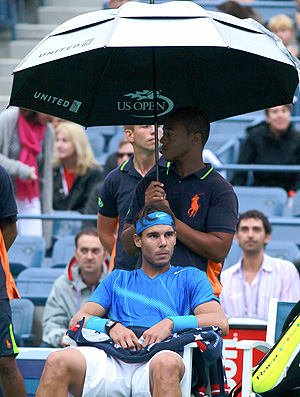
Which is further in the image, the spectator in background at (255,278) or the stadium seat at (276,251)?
the stadium seat at (276,251)

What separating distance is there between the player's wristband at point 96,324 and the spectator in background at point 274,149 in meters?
4.76

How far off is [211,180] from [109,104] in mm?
917

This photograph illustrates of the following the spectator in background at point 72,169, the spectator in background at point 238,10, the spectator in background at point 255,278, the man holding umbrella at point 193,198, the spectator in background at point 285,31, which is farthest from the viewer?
the spectator in background at point 285,31

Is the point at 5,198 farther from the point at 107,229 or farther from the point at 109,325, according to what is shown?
the point at 109,325

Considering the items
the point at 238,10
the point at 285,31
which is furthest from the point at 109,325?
the point at 285,31

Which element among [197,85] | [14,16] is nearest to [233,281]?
[197,85]

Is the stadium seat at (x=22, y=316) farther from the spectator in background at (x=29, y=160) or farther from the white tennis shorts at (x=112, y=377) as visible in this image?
the white tennis shorts at (x=112, y=377)

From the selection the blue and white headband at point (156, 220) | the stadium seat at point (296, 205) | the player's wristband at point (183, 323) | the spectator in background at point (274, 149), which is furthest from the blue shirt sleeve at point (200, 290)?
the spectator in background at point (274, 149)

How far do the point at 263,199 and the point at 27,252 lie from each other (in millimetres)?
2393

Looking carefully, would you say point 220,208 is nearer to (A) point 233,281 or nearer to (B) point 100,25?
(B) point 100,25

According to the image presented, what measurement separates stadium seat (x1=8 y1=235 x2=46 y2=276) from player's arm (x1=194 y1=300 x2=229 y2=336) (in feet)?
12.4

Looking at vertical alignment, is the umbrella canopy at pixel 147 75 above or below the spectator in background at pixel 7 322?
above

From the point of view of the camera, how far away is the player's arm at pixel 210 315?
416cm

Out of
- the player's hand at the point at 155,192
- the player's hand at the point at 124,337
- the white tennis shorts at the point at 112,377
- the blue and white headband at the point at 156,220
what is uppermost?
the player's hand at the point at 155,192
